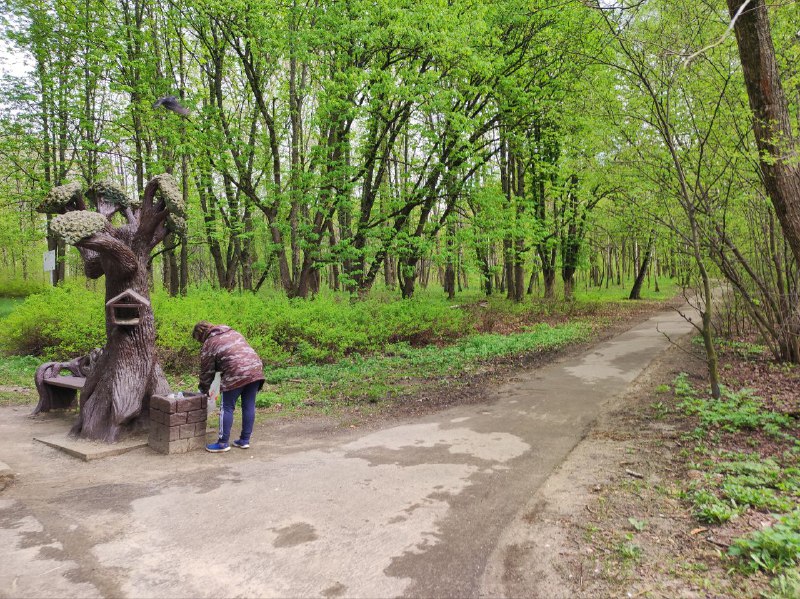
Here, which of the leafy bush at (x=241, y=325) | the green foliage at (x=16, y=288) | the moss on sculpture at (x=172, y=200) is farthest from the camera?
the green foliage at (x=16, y=288)

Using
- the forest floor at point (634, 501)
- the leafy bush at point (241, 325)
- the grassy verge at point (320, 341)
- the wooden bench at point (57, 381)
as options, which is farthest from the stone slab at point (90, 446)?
the leafy bush at point (241, 325)

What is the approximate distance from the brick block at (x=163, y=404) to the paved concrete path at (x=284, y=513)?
0.55 m

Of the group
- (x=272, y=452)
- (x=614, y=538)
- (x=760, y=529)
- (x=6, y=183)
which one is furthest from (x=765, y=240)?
(x=6, y=183)

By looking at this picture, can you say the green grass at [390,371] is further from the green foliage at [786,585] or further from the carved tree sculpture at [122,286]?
the green foliage at [786,585]

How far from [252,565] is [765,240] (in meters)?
10.5

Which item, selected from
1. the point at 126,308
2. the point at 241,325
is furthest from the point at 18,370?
the point at 126,308

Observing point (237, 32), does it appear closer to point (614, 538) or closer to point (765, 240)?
point (765, 240)

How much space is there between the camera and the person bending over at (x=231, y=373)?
18.3 ft

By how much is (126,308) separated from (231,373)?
6.77 ft

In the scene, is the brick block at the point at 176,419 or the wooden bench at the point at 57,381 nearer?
the brick block at the point at 176,419

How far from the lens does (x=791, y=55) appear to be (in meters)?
7.47

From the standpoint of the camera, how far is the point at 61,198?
614 cm

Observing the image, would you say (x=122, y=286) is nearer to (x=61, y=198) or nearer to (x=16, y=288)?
(x=61, y=198)

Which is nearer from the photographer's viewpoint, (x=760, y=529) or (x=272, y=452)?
(x=760, y=529)
